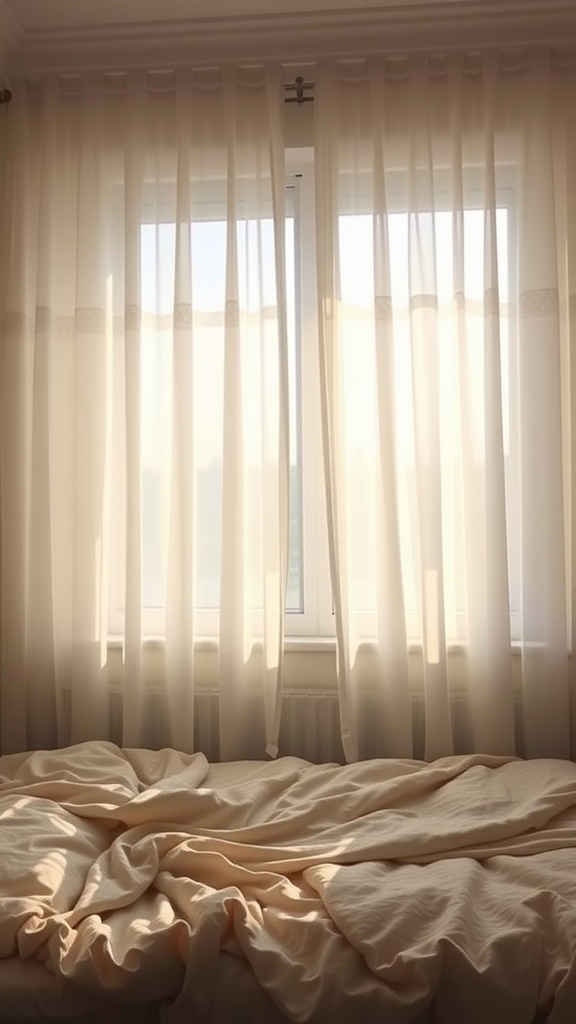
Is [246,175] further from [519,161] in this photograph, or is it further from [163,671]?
[163,671]

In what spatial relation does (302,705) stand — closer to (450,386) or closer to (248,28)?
(450,386)

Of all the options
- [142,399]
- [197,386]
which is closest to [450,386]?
[197,386]

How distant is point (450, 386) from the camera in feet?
8.66

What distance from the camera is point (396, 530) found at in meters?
2.57

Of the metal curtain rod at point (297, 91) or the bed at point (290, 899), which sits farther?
the metal curtain rod at point (297, 91)

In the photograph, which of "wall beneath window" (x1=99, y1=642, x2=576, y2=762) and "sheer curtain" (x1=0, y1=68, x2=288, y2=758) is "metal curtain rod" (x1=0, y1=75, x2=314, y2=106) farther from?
"wall beneath window" (x1=99, y1=642, x2=576, y2=762)

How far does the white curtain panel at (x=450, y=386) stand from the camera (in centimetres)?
255

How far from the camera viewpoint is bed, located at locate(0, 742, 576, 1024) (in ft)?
4.87

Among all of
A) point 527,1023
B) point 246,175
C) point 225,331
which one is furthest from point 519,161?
point 527,1023

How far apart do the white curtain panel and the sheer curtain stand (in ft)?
0.67

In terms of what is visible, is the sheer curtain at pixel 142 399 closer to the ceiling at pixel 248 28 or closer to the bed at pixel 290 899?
the ceiling at pixel 248 28

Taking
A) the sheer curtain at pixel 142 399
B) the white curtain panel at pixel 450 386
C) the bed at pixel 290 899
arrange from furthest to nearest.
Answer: the sheer curtain at pixel 142 399 < the white curtain panel at pixel 450 386 < the bed at pixel 290 899

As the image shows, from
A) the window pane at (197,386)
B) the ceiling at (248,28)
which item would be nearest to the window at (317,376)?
the window pane at (197,386)

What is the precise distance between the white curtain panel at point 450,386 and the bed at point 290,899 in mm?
388
